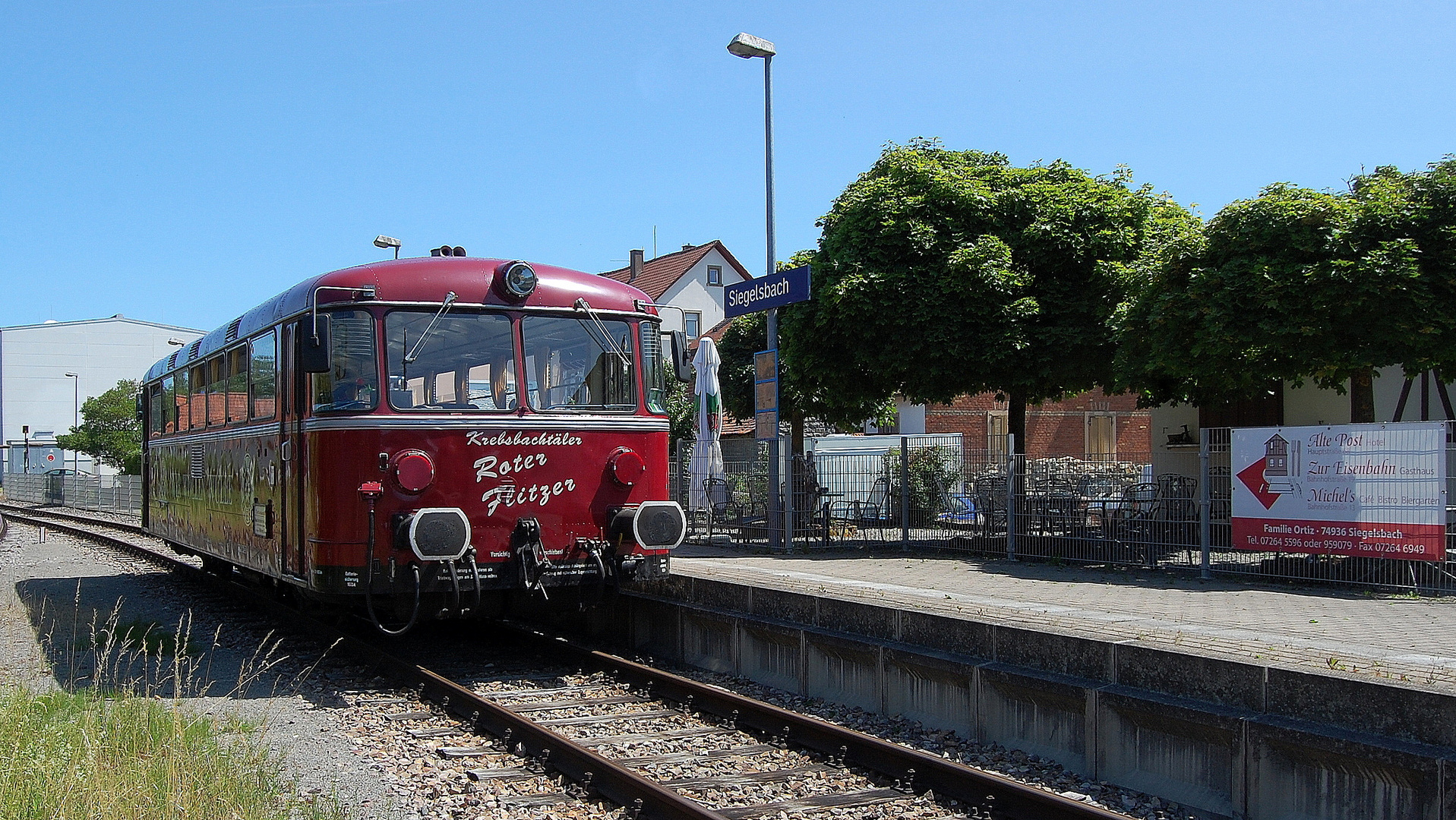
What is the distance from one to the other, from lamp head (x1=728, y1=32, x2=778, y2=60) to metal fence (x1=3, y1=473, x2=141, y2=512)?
27084mm

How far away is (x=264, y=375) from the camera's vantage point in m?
10.3

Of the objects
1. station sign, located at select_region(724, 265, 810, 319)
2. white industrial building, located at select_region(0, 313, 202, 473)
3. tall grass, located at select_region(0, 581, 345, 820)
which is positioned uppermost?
white industrial building, located at select_region(0, 313, 202, 473)

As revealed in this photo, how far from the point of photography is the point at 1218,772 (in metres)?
6.09

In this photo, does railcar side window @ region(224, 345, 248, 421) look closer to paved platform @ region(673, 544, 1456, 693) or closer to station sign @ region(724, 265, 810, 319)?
paved platform @ region(673, 544, 1456, 693)

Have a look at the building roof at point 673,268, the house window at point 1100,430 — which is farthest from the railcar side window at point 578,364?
the building roof at point 673,268

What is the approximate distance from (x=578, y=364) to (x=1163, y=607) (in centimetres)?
551

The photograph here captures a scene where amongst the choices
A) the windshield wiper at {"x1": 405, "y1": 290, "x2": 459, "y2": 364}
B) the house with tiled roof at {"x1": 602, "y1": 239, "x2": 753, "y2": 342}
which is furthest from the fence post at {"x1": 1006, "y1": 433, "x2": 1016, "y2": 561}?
the house with tiled roof at {"x1": 602, "y1": 239, "x2": 753, "y2": 342}

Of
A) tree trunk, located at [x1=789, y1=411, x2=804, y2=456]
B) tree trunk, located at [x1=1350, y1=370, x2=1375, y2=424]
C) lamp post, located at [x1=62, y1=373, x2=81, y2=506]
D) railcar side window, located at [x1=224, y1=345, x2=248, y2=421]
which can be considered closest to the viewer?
railcar side window, located at [x1=224, y1=345, x2=248, y2=421]

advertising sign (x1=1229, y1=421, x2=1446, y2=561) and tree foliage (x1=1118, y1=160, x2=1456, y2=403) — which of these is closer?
advertising sign (x1=1229, y1=421, x2=1446, y2=561)

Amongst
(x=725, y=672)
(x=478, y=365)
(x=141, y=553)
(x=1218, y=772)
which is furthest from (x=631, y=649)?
(x=141, y=553)

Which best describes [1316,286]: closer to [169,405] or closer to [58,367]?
[169,405]

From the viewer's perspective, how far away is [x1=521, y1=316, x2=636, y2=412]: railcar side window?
955cm

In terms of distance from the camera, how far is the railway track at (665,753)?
238 inches

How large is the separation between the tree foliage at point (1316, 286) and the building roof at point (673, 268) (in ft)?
114
